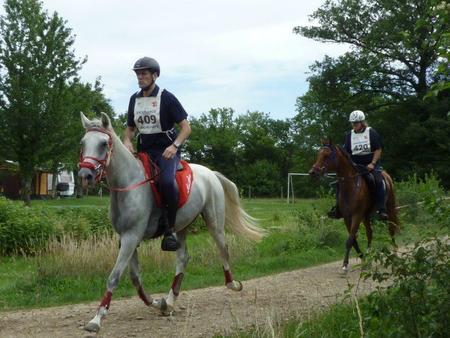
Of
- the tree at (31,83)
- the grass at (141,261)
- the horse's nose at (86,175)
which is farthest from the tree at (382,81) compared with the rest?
the horse's nose at (86,175)

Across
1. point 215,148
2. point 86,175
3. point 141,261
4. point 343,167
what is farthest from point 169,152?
point 215,148

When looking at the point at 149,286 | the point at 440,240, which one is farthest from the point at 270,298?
the point at 440,240

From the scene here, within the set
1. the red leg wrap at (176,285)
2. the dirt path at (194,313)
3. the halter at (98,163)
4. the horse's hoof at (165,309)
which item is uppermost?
the halter at (98,163)

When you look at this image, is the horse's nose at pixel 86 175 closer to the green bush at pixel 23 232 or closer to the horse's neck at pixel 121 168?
the horse's neck at pixel 121 168

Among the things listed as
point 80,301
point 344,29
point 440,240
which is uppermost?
point 344,29

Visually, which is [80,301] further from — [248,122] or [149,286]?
[248,122]

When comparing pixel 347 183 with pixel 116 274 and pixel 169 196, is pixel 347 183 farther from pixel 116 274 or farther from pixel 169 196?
pixel 116 274

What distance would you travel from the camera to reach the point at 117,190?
7.15 metres

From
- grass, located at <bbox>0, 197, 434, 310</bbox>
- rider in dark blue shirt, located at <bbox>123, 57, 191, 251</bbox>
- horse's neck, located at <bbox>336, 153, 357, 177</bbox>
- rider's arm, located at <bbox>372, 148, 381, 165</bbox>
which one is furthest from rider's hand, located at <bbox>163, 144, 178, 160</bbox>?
rider's arm, located at <bbox>372, 148, 381, 165</bbox>

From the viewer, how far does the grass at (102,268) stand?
945 centimetres

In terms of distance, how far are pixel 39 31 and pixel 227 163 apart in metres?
50.0

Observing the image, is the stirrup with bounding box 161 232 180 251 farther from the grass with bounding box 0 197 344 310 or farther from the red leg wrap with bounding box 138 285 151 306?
the grass with bounding box 0 197 344 310

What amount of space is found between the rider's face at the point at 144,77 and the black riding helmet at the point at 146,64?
2.1 inches

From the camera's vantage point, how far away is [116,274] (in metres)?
6.74
